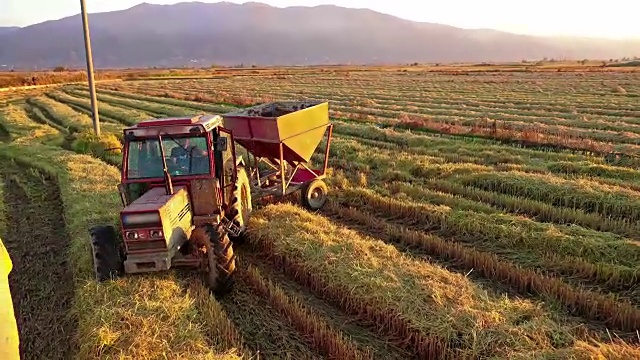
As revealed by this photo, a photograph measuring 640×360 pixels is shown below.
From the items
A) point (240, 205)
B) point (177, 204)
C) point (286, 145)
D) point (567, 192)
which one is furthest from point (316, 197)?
point (567, 192)

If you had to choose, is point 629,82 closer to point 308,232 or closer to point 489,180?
point 489,180

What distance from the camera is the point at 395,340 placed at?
5.84m

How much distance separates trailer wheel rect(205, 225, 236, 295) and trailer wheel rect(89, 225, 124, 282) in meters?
1.26

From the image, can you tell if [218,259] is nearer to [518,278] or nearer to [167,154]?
[167,154]

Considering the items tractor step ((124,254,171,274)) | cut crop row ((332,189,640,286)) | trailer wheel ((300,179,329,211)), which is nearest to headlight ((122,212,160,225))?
tractor step ((124,254,171,274))

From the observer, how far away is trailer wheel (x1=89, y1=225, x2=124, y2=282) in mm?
6754

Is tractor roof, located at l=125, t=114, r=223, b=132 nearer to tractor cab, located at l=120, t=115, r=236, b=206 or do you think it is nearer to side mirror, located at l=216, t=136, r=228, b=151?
tractor cab, located at l=120, t=115, r=236, b=206

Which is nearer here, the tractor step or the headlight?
the headlight

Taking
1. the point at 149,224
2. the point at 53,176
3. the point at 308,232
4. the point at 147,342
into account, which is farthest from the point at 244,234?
the point at 53,176

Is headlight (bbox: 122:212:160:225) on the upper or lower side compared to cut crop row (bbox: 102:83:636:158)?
upper

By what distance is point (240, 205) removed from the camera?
8312mm

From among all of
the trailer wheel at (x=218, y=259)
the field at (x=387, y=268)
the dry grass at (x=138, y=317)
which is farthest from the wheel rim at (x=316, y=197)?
the trailer wheel at (x=218, y=259)

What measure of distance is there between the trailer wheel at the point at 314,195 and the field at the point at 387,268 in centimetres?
30

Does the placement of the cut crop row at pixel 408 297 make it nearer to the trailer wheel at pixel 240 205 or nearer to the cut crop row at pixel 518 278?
the trailer wheel at pixel 240 205
